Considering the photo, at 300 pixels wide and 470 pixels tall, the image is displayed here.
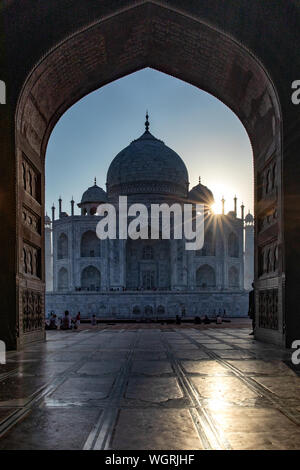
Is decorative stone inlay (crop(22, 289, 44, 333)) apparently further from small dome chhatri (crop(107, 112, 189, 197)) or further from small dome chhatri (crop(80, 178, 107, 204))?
small dome chhatri (crop(80, 178, 107, 204))

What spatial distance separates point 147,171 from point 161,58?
32575mm

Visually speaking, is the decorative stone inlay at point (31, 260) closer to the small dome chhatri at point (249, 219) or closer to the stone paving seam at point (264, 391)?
the stone paving seam at point (264, 391)

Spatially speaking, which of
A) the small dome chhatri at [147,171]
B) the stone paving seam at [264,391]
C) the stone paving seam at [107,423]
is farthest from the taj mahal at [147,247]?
the stone paving seam at [107,423]

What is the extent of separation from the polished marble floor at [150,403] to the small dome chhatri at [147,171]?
127ft

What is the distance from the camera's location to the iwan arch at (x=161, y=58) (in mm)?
11789

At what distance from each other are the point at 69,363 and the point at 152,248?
1519 inches

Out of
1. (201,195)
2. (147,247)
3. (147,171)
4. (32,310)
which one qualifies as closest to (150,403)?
(32,310)

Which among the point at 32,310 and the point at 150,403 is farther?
the point at 32,310

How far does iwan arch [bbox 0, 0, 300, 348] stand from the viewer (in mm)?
11789

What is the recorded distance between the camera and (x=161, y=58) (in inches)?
597

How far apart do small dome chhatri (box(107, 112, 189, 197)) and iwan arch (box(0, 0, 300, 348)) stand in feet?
107

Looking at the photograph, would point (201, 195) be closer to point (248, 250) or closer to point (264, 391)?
point (248, 250)

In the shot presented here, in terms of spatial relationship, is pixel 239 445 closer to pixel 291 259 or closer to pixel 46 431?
pixel 46 431
